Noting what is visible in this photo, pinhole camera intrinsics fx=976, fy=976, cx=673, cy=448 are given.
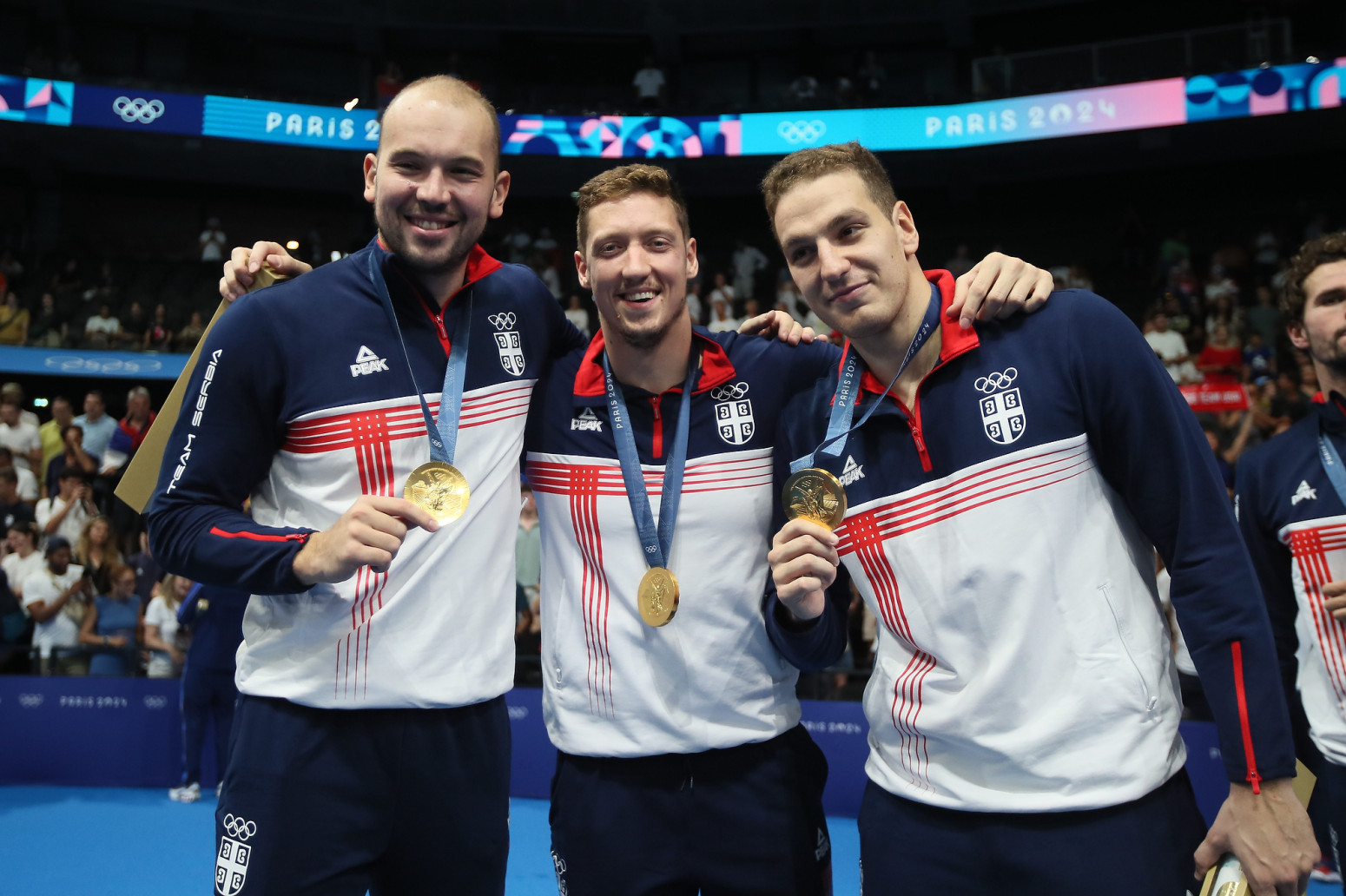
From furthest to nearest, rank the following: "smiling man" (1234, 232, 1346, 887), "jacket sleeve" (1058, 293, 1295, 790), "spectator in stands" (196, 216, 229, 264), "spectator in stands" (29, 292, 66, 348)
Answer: "spectator in stands" (196, 216, 229, 264) → "spectator in stands" (29, 292, 66, 348) → "smiling man" (1234, 232, 1346, 887) → "jacket sleeve" (1058, 293, 1295, 790)

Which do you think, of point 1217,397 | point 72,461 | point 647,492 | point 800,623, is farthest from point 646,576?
point 72,461

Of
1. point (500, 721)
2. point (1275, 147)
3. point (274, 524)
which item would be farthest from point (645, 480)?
point (1275, 147)

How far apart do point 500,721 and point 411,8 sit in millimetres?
18511

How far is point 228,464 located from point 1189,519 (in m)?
2.01

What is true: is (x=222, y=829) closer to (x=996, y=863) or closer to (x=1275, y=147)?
(x=996, y=863)

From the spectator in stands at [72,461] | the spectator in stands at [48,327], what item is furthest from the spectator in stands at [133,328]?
the spectator in stands at [72,461]

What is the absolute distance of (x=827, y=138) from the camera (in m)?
15.1

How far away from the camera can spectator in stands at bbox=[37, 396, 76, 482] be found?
11219mm

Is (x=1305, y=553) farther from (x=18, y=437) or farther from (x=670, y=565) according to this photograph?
(x=18, y=437)

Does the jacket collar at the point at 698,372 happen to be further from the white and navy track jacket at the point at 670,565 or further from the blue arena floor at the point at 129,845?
the blue arena floor at the point at 129,845

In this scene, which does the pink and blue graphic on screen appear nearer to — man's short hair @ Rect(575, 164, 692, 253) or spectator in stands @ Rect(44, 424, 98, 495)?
spectator in stands @ Rect(44, 424, 98, 495)

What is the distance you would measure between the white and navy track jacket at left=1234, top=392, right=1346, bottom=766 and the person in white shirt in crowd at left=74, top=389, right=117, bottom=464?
11.5m

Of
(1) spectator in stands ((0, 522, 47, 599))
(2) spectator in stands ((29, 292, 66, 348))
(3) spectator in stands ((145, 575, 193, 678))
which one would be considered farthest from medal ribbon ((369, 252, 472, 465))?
(2) spectator in stands ((29, 292, 66, 348))

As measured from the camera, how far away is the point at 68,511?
9.16 m
